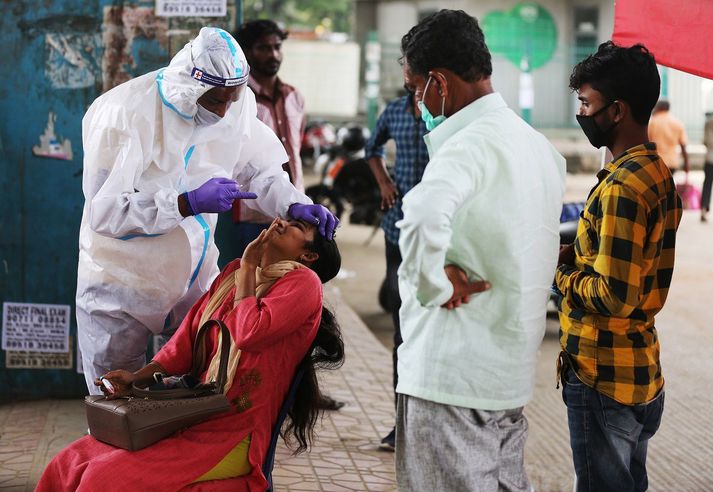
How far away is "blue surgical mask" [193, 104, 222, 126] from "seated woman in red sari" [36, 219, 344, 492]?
554 millimetres

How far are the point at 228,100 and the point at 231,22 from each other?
155 cm

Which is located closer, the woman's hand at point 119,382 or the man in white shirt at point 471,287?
the man in white shirt at point 471,287

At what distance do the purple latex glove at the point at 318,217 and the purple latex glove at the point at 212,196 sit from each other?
244mm

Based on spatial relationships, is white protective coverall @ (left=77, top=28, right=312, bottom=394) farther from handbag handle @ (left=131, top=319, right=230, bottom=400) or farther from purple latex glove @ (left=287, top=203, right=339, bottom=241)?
handbag handle @ (left=131, top=319, right=230, bottom=400)

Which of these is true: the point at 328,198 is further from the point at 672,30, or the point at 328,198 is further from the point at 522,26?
the point at 522,26

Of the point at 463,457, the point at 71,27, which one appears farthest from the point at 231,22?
the point at 463,457

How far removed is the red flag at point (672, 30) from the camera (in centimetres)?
356

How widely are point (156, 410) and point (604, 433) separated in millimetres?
1398

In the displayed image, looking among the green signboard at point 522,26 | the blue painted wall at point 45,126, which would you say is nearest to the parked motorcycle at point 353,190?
the blue painted wall at point 45,126

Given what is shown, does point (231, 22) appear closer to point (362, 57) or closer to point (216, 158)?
point (216, 158)

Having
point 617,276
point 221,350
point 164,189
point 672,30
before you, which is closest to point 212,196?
point 164,189

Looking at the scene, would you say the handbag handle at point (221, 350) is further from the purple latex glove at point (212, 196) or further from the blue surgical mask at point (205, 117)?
the blue surgical mask at point (205, 117)

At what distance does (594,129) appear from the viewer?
10.0 ft

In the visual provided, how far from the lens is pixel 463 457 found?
2.59m
